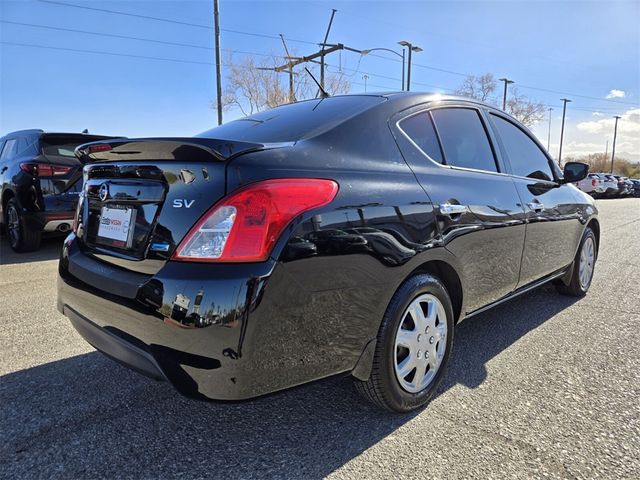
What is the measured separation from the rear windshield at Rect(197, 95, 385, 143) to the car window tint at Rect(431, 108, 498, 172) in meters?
0.50

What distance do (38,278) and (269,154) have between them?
4234 millimetres

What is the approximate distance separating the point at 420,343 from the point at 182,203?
1354 mm

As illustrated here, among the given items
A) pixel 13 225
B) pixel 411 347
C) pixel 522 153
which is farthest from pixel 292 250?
pixel 13 225

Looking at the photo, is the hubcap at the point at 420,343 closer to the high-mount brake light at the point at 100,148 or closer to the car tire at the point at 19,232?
the high-mount brake light at the point at 100,148

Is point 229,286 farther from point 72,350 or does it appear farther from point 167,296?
point 72,350

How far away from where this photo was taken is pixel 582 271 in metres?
4.39

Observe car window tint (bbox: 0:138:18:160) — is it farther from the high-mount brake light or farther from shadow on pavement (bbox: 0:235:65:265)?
the high-mount brake light

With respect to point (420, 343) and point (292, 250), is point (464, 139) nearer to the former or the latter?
point (420, 343)

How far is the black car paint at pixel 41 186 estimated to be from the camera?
583 centimetres

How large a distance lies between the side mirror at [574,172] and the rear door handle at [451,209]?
6.79ft

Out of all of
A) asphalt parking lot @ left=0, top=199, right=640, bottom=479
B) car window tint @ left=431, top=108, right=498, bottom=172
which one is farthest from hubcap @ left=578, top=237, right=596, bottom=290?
car window tint @ left=431, top=108, right=498, bottom=172

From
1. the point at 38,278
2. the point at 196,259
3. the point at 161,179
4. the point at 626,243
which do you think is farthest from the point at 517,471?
the point at 626,243

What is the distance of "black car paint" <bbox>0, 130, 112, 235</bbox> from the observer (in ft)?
19.1

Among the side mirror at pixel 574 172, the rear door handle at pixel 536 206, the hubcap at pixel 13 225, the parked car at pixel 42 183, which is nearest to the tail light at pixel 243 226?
the rear door handle at pixel 536 206
